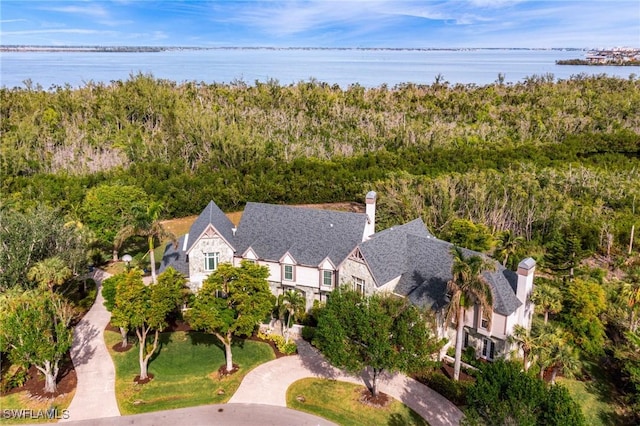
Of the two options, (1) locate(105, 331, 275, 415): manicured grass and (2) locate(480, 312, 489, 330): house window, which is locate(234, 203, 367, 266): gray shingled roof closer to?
(1) locate(105, 331, 275, 415): manicured grass

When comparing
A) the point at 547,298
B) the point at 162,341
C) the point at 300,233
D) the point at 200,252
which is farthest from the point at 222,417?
the point at 547,298

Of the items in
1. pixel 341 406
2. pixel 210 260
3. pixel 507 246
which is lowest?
pixel 341 406

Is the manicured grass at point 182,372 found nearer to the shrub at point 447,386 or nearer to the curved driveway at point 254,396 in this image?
the curved driveway at point 254,396

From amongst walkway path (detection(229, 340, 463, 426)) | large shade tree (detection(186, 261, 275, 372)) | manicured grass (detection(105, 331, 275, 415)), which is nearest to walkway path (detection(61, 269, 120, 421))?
manicured grass (detection(105, 331, 275, 415))

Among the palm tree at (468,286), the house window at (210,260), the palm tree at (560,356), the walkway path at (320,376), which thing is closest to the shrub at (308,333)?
the walkway path at (320,376)

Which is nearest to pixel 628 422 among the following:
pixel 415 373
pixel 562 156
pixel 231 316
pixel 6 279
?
pixel 415 373

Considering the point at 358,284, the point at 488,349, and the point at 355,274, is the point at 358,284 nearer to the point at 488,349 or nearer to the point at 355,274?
the point at 355,274
